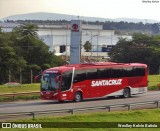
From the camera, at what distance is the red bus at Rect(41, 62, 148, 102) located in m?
27.2

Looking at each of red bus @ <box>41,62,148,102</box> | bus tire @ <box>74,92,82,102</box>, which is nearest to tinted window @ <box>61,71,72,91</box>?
red bus @ <box>41,62,148,102</box>

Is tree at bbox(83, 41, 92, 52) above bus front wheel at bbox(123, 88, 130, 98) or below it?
above

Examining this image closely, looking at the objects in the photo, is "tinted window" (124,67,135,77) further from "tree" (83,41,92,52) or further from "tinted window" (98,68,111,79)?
"tree" (83,41,92,52)

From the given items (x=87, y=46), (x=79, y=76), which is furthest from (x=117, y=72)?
(x=87, y=46)

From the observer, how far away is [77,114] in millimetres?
20375

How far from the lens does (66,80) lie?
2727cm

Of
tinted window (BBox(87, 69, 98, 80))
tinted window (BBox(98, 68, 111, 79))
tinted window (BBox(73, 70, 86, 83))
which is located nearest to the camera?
tinted window (BBox(73, 70, 86, 83))

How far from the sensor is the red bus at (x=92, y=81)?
27172 millimetres

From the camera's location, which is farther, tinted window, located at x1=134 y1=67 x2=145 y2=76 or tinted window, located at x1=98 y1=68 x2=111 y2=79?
tinted window, located at x1=134 y1=67 x2=145 y2=76

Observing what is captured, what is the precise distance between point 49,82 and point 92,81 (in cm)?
322

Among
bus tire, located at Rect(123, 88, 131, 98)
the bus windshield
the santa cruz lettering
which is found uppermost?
the bus windshield

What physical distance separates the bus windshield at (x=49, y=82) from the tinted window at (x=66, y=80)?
450 millimetres

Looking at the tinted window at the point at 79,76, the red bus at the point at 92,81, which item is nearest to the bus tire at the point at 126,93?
the red bus at the point at 92,81

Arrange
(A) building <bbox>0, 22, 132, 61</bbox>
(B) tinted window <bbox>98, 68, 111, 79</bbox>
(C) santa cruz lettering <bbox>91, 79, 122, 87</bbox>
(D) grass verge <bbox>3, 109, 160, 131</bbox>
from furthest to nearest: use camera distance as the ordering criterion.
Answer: (A) building <bbox>0, 22, 132, 61</bbox> → (B) tinted window <bbox>98, 68, 111, 79</bbox> → (C) santa cruz lettering <bbox>91, 79, 122, 87</bbox> → (D) grass verge <bbox>3, 109, 160, 131</bbox>
